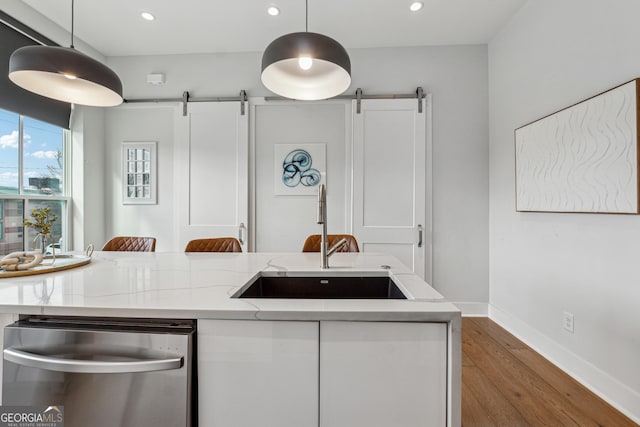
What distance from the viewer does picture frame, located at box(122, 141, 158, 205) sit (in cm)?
337

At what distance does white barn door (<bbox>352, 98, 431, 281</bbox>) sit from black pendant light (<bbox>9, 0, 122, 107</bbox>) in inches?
87.0

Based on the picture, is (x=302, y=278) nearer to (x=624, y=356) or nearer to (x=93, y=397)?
(x=93, y=397)

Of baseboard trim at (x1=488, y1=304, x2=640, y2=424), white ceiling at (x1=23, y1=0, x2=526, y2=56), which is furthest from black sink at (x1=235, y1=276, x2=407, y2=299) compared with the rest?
white ceiling at (x1=23, y1=0, x2=526, y2=56)

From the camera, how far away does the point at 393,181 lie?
314cm

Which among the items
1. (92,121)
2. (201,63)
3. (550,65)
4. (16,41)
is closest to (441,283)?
(550,65)

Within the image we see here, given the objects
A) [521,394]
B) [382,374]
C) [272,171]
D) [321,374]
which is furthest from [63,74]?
[521,394]

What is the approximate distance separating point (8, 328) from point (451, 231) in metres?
3.27

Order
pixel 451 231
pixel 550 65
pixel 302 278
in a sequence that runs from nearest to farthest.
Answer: pixel 302 278
pixel 550 65
pixel 451 231

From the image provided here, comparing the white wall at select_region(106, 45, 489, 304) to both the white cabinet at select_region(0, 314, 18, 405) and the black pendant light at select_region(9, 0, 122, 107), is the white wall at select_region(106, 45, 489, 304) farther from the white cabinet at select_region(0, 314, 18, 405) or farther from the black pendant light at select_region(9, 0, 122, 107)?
the white cabinet at select_region(0, 314, 18, 405)

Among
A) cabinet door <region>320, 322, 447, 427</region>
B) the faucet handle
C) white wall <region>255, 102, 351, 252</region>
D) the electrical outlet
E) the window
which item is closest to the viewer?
cabinet door <region>320, 322, 447, 427</region>

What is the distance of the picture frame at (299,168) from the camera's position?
323 cm

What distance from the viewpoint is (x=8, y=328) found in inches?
32.9

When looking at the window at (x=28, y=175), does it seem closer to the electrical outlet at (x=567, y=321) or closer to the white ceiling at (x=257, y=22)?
the white ceiling at (x=257, y=22)

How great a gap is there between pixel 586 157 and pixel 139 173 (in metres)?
4.11
